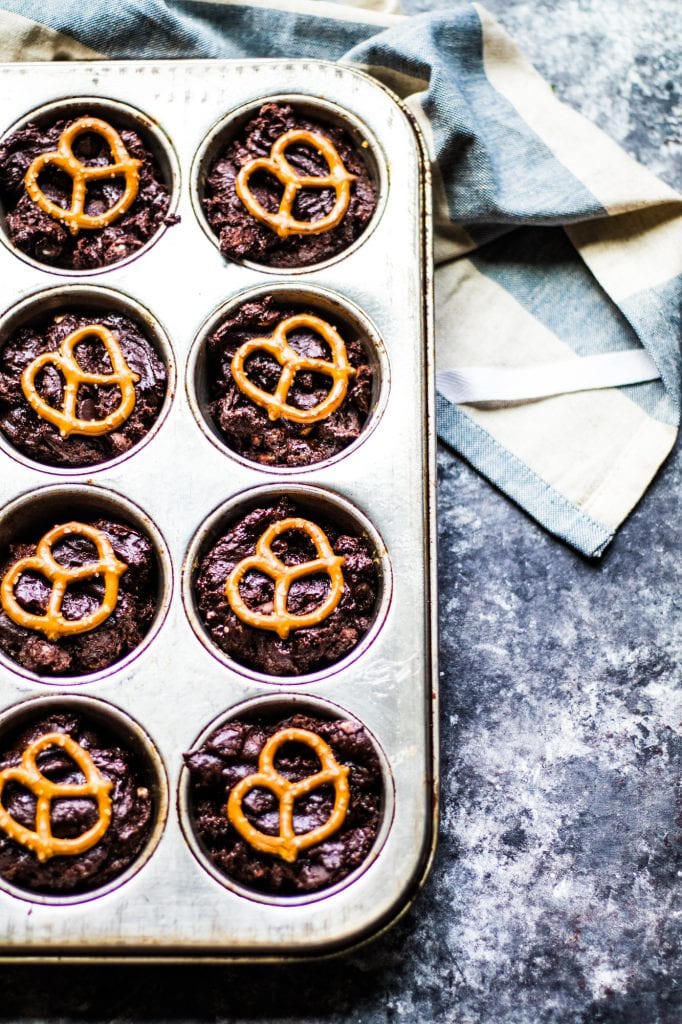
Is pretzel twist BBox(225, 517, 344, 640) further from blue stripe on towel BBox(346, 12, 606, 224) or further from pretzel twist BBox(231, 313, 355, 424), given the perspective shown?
blue stripe on towel BBox(346, 12, 606, 224)

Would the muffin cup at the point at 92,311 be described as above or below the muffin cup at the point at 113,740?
above

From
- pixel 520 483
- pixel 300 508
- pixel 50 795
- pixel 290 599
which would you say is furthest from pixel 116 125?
pixel 50 795

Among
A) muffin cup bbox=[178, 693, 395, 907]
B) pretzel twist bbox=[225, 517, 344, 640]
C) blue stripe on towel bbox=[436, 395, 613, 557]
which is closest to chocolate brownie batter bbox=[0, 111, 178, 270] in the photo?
pretzel twist bbox=[225, 517, 344, 640]

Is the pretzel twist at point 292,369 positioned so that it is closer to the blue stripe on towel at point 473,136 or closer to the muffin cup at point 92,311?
the muffin cup at point 92,311

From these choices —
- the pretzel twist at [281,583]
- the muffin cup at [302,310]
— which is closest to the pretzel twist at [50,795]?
the pretzel twist at [281,583]

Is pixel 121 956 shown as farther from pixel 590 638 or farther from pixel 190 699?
pixel 590 638
